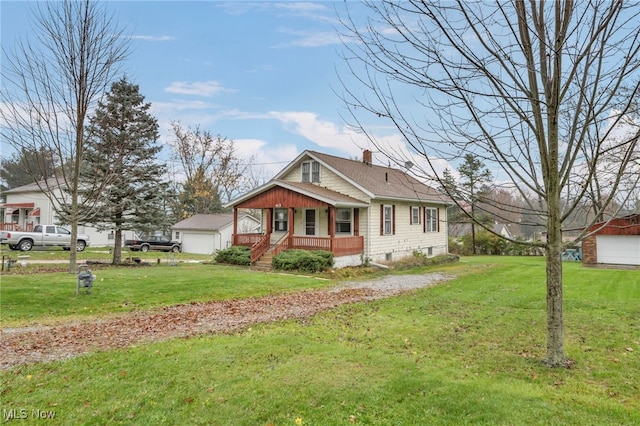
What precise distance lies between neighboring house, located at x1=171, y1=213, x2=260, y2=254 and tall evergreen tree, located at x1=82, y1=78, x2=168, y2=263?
13.7 metres

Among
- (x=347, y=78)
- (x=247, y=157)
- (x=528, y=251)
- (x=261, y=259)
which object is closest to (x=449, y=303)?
(x=347, y=78)

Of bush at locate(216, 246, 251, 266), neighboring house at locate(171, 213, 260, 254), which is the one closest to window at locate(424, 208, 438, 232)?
bush at locate(216, 246, 251, 266)

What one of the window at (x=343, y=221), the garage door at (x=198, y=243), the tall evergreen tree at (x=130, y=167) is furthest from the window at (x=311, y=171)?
the garage door at (x=198, y=243)

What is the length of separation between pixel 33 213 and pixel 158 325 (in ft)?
110

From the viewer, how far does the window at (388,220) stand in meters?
20.9

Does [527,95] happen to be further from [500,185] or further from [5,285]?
[5,285]

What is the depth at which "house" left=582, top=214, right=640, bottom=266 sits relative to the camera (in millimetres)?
18188

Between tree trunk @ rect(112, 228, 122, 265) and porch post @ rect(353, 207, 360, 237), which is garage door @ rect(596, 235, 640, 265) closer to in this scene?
porch post @ rect(353, 207, 360, 237)

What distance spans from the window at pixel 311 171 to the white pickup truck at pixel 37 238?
17457 mm

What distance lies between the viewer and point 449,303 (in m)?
9.73

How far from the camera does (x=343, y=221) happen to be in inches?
789

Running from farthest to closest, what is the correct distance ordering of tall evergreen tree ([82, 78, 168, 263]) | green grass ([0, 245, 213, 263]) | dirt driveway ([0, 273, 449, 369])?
green grass ([0, 245, 213, 263])
tall evergreen tree ([82, 78, 168, 263])
dirt driveway ([0, 273, 449, 369])

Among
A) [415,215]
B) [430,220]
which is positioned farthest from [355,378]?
[430,220]

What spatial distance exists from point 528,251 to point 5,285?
36.9m
